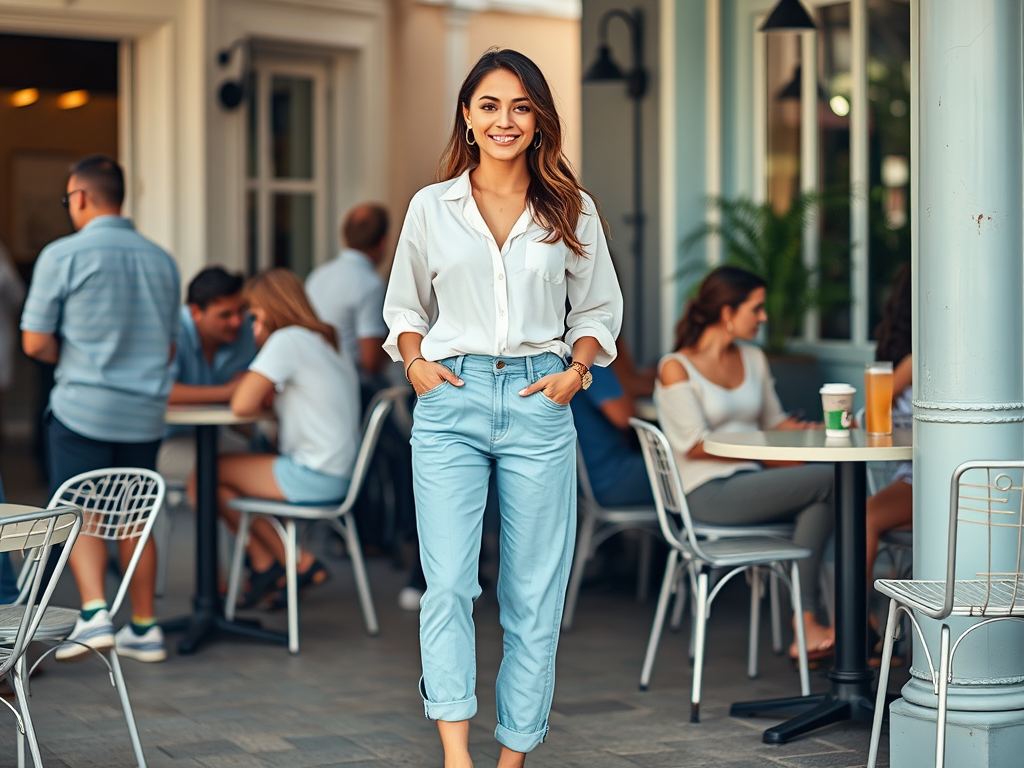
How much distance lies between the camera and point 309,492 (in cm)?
514

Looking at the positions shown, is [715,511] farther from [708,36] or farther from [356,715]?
[708,36]

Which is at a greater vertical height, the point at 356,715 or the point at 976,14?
the point at 976,14

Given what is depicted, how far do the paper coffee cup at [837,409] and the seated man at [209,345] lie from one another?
7.63 ft

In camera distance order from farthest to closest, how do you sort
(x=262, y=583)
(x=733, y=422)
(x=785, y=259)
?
(x=785, y=259) → (x=262, y=583) → (x=733, y=422)

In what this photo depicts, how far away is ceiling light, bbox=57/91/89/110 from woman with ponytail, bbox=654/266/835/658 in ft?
24.0

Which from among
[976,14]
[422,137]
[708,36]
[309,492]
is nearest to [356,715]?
[309,492]

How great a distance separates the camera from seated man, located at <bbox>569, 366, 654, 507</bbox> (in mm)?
5328

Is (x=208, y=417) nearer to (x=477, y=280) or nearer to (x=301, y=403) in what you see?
(x=301, y=403)

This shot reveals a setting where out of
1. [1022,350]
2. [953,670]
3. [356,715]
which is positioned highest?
[1022,350]

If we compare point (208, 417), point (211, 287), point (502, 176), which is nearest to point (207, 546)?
point (208, 417)

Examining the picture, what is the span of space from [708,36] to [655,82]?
1.24 feet

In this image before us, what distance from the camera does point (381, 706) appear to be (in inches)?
167

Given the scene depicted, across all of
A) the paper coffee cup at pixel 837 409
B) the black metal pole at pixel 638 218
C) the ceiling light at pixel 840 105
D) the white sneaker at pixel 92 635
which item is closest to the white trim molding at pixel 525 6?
the black metal pole at pixel 638 218

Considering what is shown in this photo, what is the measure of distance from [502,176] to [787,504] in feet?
6.20
